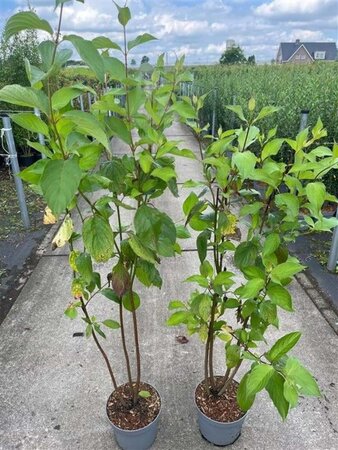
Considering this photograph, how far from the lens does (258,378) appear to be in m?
0.94

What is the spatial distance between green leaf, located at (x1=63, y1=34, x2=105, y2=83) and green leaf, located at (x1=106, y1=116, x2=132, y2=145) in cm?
24

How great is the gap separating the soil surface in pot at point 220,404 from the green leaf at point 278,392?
775 mm

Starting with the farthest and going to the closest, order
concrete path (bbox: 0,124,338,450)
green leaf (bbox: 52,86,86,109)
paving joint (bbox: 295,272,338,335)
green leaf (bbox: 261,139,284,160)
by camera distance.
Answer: paving joint (bbox: 295,272,338,335), concrete path (bbox: 0,124,338,450), green leaf (bbox: 261,139,284,160), green leaf (bbox: 52,86,86,109)

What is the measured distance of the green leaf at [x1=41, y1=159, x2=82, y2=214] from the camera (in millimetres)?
752

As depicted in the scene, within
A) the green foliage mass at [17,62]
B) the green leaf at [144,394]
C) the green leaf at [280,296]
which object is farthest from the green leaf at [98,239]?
the green foliage mass at [17,62]

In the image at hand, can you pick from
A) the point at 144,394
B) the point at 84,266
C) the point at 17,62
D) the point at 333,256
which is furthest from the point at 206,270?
the point at 17,62

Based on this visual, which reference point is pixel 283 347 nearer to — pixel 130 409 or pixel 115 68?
pixel 115 68

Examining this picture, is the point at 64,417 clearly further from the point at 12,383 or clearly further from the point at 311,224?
the point at 311,224

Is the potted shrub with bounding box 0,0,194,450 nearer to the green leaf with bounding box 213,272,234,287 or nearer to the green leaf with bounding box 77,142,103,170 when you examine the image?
the green leaf with bounding box 77,142,103,170

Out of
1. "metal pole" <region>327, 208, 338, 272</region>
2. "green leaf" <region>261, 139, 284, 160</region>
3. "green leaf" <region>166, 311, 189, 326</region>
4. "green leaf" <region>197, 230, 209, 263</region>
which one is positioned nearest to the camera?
"green leaf" <region>261, 139, 284, 160</region>

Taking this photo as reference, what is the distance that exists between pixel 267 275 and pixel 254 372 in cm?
30

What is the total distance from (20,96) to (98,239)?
1.33 feet

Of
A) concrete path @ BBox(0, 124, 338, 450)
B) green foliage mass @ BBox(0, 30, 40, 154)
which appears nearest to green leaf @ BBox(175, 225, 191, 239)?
concrete path @ BBox(0, 124, 338, 450)

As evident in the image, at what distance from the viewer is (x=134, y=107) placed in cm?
103
